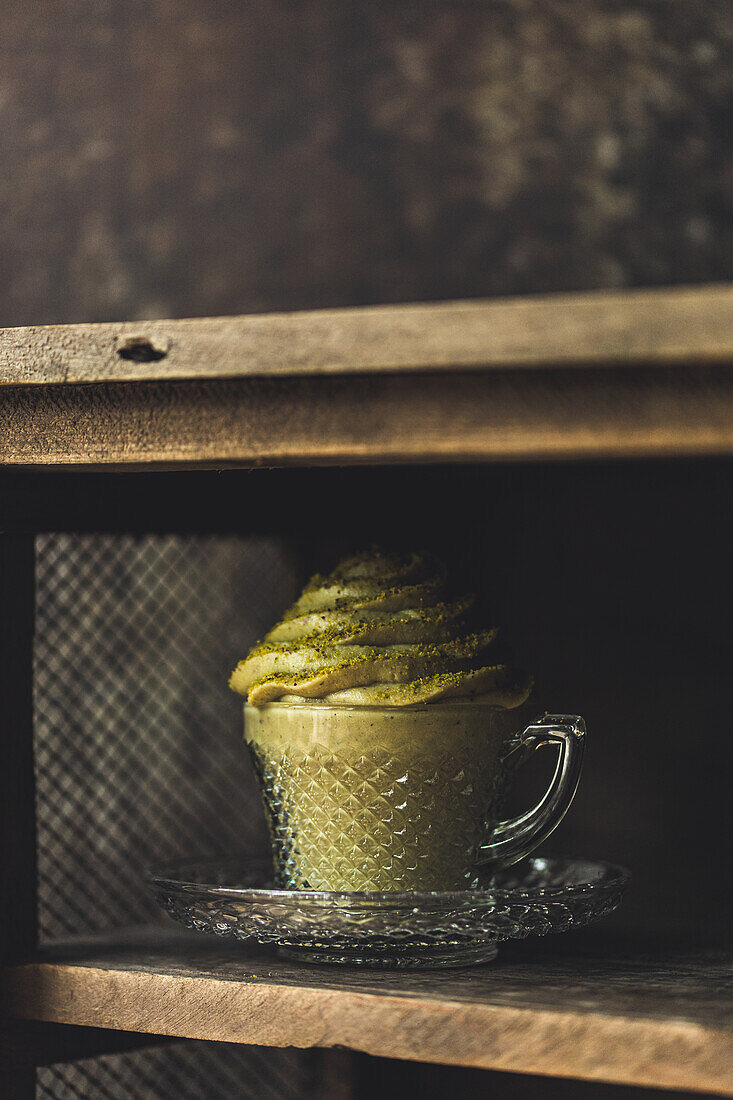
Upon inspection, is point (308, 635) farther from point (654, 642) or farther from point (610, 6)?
point (610, 6)

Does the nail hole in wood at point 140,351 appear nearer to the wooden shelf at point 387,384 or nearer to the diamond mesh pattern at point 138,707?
the wooden shelf at point 387,384

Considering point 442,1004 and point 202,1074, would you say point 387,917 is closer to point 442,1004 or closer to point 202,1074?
point 442,1004

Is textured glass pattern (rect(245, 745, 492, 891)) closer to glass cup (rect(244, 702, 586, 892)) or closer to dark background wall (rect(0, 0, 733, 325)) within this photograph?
glass cup (rect(244, 702, 586, 892))

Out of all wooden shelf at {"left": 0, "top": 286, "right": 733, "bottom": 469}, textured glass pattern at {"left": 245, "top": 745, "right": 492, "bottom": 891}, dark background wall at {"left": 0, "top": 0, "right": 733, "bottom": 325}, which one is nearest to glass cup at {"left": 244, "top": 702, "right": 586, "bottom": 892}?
textured glass pattern at {"left": 245, "top": 745, "right": 492, "bottom": 891}

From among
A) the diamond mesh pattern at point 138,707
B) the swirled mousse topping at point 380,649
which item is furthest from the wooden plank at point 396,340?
the diamond mesh pattern at point 138,707

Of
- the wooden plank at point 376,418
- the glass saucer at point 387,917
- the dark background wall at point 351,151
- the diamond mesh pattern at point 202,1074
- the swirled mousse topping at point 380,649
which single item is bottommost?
the diamond mesh pattern at point 202,1074

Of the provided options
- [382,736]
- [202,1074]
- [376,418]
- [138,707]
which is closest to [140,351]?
[376,418]

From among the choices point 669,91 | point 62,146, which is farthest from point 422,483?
point 62,146
